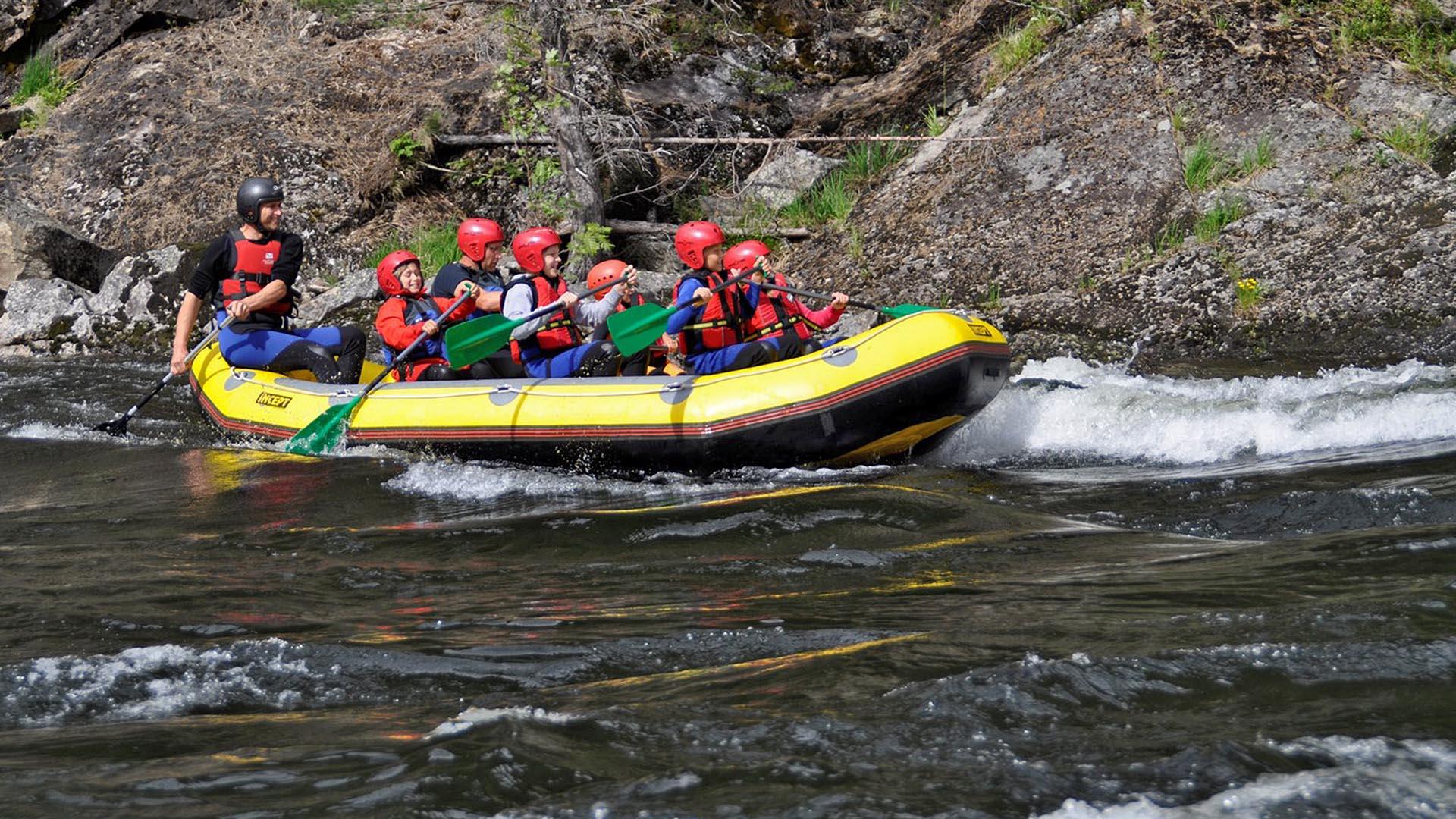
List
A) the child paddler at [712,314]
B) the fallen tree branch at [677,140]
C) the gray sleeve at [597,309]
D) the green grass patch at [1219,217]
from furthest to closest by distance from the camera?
the fallen tree branch at [677,140] < the green grass patch at [1219,217] < the gray sleeve at [597,309] < the child paddler at [712,314]

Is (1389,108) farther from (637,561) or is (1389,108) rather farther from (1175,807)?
(1175,807)

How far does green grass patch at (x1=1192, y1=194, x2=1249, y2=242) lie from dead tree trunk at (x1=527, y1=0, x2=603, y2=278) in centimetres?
489

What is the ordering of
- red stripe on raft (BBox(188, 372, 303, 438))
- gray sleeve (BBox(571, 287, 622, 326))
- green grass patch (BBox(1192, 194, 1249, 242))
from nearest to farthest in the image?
gray sleeve (BBox(571, 287, 622, 326))
red stripe on raft (BBox(188, 372, 303, 438))
green grass patch (BBox(1192, 194, 1249, 242))

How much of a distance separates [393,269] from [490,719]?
18.9ft

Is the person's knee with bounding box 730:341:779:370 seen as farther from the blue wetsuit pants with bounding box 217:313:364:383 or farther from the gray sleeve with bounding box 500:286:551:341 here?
the blue wetsuit pants with bounding box 217:313:364:383

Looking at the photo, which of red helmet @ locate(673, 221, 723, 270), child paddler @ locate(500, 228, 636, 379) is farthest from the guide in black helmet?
red helmet @ locate(673, 221, 723, 270)

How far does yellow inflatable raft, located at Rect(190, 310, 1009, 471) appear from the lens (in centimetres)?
702

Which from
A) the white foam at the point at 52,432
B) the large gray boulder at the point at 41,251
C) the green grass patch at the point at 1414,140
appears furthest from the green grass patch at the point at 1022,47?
the large gray boulder at the point at 41,251

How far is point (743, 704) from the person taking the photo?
10.9 ft

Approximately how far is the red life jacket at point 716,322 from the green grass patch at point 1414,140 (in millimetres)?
5574

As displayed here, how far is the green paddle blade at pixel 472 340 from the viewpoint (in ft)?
26.3

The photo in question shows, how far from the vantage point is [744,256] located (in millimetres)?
7934

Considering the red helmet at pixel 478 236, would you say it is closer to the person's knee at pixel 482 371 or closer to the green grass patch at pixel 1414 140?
the person's knee at pixel 482 371

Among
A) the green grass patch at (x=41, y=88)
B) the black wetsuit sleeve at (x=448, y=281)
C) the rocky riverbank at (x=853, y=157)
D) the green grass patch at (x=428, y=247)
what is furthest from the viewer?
the green grass patch at (x=41, y=88)
